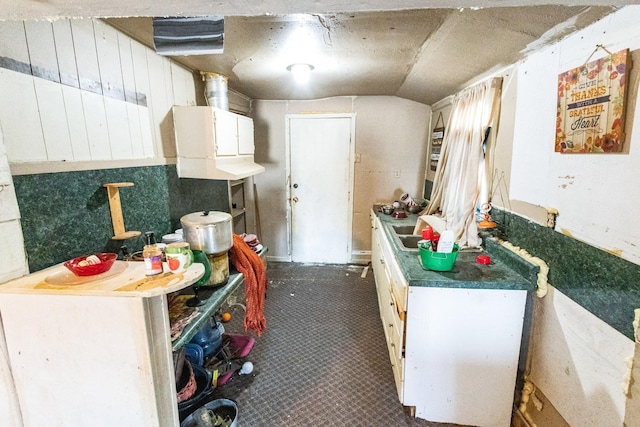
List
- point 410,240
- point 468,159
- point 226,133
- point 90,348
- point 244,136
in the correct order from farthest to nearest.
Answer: point 244,136 → point 410,240 → point 226,133 → point 468,159 → point 90,348

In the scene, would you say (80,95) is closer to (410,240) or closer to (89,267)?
(89,267)

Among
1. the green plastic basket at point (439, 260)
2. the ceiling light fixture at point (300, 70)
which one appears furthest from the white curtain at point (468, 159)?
the ceiling light fixture at point (300, 70)

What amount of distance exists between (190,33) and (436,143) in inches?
103

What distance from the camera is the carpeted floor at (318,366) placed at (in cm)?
178

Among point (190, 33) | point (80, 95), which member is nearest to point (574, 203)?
point (190, 33)

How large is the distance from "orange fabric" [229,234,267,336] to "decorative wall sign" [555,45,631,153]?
5.41 ft

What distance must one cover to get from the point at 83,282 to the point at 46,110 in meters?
0.77

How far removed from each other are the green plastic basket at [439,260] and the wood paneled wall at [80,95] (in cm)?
176

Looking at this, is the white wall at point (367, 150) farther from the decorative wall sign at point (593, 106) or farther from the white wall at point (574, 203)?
the decorative wall sign at point (593, 106)

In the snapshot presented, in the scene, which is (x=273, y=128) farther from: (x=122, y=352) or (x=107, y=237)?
(x=122, y=352)

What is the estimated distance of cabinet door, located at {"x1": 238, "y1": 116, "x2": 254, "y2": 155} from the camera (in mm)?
2654

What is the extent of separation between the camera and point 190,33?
4.31ft

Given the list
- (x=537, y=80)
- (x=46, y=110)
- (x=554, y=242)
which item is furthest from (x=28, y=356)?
(x=537, y=80)

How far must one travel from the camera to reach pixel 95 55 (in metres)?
1.55
